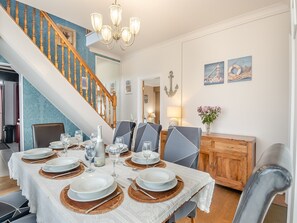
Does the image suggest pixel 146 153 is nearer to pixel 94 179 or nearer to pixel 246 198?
pixel 94 179

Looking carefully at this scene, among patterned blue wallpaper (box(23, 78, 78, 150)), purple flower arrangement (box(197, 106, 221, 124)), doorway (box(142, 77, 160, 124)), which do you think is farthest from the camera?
doorway (box(142, 77, 160, 124))

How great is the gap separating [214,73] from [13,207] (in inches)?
124

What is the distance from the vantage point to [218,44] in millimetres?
2916

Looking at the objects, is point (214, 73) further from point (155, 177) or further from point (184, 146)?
point (155, 177)

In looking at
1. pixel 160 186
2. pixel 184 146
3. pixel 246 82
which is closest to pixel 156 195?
pixel 160 186

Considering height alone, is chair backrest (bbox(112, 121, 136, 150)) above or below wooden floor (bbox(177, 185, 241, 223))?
above

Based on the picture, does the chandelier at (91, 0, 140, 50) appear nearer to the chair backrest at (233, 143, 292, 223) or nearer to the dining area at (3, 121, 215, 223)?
the dining area at (3, 121, 215, 223)

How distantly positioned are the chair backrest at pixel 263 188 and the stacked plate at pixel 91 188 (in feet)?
2.04

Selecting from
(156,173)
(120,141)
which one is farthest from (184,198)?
(120,141)

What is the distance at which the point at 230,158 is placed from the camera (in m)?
2.37

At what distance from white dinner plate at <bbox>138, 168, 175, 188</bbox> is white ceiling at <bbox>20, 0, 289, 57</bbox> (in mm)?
2315

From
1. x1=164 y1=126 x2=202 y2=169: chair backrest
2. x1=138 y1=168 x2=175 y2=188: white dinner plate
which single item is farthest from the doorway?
x1=138 y1=168 x2=175 y2=188: white dinner plate

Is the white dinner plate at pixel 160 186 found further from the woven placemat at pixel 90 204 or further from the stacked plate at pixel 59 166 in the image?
the stacked plate at pixel 59 166

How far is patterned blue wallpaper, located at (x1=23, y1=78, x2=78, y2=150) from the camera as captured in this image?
2.94m
